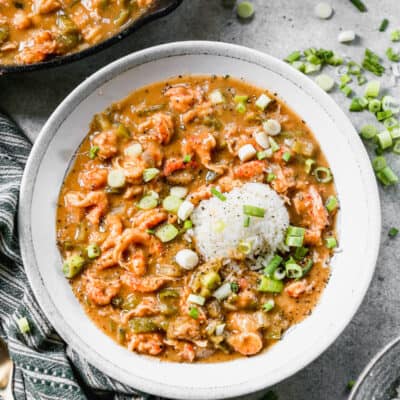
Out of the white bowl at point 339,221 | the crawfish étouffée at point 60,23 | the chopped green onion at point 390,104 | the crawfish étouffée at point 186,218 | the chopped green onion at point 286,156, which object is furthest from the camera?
the chopped green onion at point 390,104

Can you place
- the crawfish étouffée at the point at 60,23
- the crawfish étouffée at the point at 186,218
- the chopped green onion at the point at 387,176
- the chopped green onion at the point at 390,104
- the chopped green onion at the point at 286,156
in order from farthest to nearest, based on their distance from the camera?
the chopped green onion at the point at 390,104 < the chopped green onion at the point at 387,176 < the crawfish étouffée at the point at 60,23 < the chopped green onion at the point at 286,156 < the crawfish étouffée at the point at 186,218

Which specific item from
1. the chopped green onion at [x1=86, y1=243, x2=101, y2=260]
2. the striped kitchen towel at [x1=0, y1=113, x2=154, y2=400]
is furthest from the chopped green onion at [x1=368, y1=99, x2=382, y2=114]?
the striped kitchen towel at [x1=0, y1=113, x2=154, y2=400]

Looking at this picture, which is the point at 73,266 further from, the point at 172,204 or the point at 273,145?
the point at 273,145

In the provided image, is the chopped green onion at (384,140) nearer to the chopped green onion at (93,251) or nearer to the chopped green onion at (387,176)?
the chopped green onion at (387,176)

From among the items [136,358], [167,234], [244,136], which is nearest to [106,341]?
[136,358]

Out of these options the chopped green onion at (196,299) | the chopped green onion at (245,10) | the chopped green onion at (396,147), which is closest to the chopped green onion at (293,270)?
the chopped green onion at (196,299)

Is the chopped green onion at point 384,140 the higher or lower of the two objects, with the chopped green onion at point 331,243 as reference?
higher

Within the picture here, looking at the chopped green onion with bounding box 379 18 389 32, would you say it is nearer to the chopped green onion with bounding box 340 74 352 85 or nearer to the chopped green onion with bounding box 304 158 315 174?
the chopped green onion with bounding box 340 74 352 85
